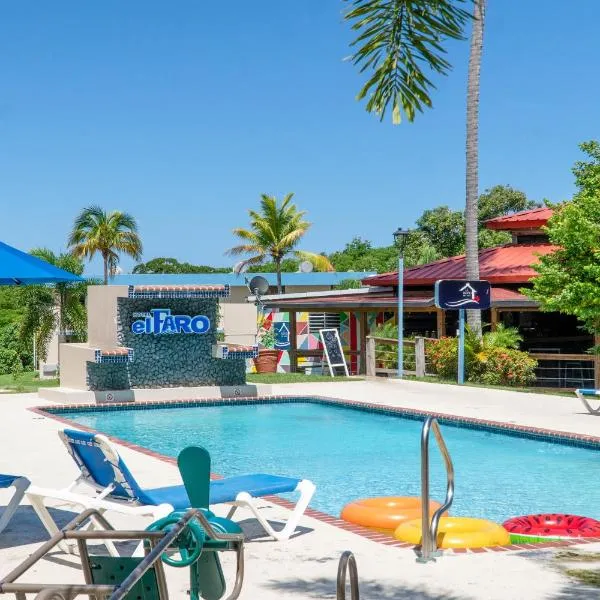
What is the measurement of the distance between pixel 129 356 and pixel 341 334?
1517 cm

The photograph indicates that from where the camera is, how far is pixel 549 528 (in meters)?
8.12

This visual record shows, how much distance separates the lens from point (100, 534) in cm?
387

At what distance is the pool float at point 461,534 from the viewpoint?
7.22 metres

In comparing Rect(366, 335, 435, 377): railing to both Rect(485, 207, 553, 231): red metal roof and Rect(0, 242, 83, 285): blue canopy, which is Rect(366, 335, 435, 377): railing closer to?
Rect(485, 207, 553, 231): red metal roof

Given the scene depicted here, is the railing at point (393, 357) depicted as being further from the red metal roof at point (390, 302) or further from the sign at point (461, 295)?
the sign at point (461, 295)

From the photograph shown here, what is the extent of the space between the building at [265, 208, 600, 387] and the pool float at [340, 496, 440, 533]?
17581 mm

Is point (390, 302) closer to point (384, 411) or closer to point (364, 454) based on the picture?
point (384, 411)

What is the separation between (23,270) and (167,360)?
14.1 metres

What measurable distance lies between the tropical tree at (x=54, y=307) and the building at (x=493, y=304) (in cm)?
594

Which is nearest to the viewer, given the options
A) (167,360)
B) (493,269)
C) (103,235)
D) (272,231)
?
(167,360)

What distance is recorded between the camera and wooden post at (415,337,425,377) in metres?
25.3

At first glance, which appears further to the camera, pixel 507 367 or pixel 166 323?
pixel 507 367

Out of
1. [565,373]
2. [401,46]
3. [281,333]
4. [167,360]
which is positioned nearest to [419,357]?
[565,373]

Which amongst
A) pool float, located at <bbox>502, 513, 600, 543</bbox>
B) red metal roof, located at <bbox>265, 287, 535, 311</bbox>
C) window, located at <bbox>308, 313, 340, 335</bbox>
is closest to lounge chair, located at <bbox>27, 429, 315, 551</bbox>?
pool float, located at <bbox>502, 513, 600, 543</bbox>
